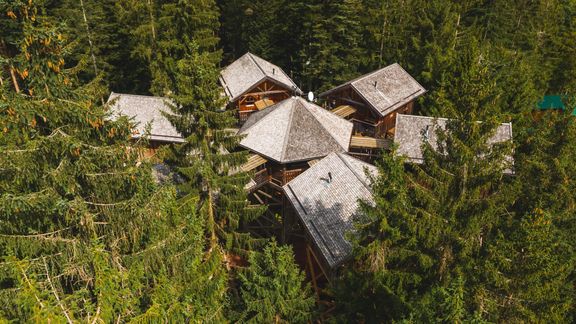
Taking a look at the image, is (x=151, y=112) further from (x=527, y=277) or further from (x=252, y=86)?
(x=527, y=277)

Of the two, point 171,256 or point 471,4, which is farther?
point 471,4

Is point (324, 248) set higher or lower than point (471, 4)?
lower

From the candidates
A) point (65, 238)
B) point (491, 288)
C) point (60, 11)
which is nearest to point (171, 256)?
point (65, 238)

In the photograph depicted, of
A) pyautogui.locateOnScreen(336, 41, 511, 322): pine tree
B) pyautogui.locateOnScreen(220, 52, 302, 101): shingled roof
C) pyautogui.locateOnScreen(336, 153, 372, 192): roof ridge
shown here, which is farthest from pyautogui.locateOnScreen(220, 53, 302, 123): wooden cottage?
pyautogui.locateOnScreen(336, 41, 511, 322): pine tree

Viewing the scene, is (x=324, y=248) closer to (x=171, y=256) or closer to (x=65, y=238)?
(x=171, y=256)

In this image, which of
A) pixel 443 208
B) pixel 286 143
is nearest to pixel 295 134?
pixel 286 143
